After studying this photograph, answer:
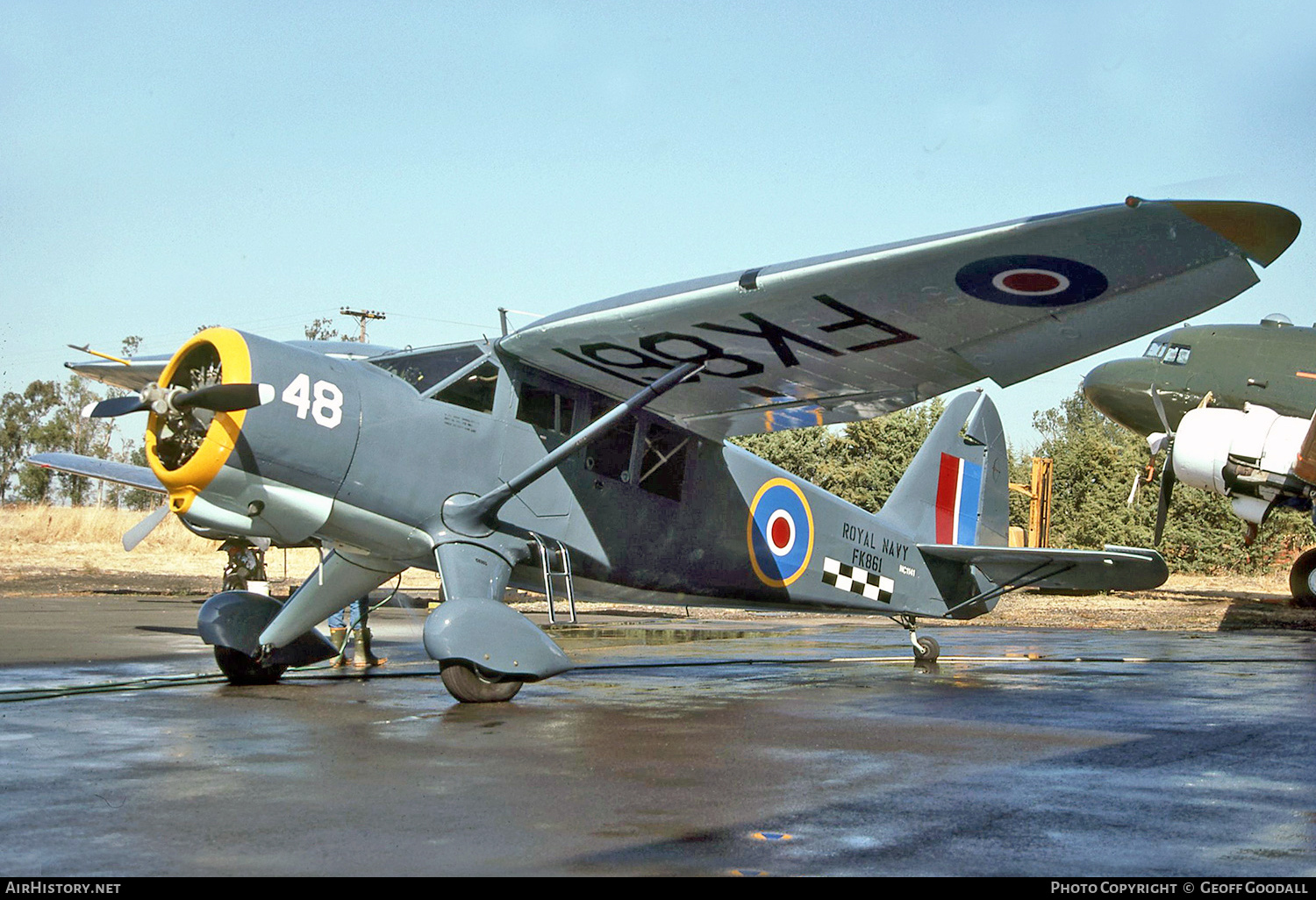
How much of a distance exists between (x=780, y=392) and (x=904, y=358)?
4.58 ft

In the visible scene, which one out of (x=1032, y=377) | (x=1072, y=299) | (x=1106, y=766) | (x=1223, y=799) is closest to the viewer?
(x=1223, y=799)

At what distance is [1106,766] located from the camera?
5.82m

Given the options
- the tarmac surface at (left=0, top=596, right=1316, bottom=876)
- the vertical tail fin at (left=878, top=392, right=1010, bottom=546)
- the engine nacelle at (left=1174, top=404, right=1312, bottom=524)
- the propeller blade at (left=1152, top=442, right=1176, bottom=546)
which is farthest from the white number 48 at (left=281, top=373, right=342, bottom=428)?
the engine nacelle at (left=1174, top=404, right=1312, bottom=524)

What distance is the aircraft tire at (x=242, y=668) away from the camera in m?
9.27

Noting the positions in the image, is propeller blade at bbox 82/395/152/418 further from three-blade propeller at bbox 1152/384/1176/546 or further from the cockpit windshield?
the cockpit windshield

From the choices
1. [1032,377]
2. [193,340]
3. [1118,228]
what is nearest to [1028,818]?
[1118,228]

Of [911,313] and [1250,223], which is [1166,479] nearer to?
[911,313]

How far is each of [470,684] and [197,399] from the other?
8.56ft

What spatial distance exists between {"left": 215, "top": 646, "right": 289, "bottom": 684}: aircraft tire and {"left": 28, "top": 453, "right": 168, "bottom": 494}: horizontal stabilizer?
6.94m

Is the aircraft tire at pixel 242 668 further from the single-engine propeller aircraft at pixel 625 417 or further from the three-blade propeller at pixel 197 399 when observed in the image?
the three-blade propeller at pixel 197 399

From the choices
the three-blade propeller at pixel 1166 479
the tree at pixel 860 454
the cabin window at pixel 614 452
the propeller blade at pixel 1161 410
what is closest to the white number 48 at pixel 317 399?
the cabin window at pixel 614 452

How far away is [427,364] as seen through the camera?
884 centimetres

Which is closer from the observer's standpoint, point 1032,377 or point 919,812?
point 919,812

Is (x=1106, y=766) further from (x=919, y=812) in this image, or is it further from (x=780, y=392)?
(x=780, y=392)
